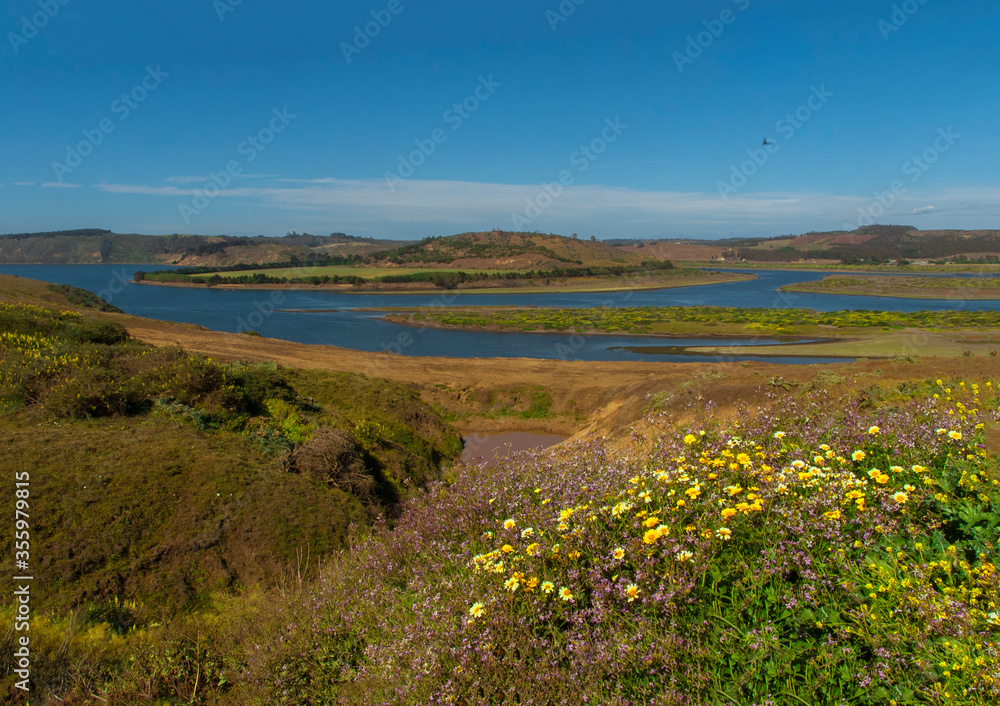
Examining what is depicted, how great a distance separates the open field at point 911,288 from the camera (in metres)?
103

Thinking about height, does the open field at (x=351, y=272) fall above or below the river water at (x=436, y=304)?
above

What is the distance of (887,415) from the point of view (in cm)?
558

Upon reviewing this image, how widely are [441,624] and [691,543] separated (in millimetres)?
1616

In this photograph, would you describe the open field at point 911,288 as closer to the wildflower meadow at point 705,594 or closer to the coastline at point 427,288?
the coastline at point 427,288

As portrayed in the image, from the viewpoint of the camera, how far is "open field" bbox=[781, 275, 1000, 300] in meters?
103

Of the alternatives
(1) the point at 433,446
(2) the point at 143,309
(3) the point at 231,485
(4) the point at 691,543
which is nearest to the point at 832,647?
(4) the point at 691,543

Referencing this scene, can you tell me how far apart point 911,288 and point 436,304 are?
8858 cm

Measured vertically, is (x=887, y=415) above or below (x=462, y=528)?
above

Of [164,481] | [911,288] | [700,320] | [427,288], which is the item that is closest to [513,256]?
[427,288]

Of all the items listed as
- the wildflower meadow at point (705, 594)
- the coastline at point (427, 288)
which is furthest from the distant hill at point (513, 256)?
the wildflower meadow at point (705, 594)

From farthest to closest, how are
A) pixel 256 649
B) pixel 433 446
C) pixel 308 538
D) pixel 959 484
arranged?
pixel 433 446 < pixel 308 538 < pixel 256 649 < pixel 959 484

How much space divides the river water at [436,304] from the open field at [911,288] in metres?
7.57

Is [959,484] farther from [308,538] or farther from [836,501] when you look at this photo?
[308,538]

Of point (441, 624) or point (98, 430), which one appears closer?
point (441, 624)
